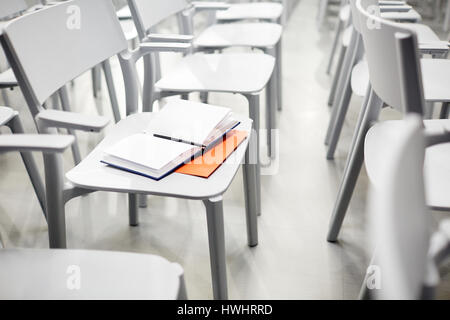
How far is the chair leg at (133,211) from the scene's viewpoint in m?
1.54

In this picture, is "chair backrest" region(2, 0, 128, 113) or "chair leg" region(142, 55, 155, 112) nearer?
"chair backrest" region(2, 0, 128, 113)

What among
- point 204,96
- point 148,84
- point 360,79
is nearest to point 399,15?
point 360,79

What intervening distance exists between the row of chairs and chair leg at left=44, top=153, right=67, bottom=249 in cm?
66

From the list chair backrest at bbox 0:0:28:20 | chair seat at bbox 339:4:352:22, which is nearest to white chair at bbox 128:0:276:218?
chair backrest at bbox 0:0:28:20

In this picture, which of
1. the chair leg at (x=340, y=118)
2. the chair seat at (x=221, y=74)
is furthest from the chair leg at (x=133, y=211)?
the chair leg at (x=340, y=118)

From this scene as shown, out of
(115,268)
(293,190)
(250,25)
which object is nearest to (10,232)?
(115,268)

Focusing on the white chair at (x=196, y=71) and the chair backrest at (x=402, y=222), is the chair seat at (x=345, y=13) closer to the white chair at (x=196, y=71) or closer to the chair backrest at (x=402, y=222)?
the white chair at (x=196, y=71)

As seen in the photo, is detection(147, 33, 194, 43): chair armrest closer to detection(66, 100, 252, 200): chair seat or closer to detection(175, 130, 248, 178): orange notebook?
detection(175, 130, 248, 178): orange notebook

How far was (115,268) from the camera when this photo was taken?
2.59 ft

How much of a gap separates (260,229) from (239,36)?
3.07 ft

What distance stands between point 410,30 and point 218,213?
1.74 feet

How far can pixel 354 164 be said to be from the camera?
1.30m

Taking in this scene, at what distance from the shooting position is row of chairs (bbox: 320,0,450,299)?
14.4 inches

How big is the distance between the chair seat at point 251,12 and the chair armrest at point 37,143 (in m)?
1.57
